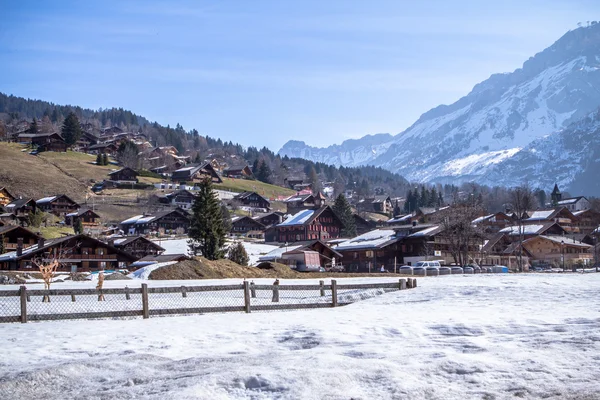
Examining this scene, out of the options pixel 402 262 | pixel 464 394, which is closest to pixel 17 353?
pixel 464 394

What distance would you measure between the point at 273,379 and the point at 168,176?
18906cm

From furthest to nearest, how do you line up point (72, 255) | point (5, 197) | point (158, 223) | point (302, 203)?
point (302, 203)
point (5, 197)
point (158, 223)
point (72, 255)

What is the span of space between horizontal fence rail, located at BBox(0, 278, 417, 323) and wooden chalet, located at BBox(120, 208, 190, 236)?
8833cm

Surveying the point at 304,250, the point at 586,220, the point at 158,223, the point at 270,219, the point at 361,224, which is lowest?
the point at 304,250

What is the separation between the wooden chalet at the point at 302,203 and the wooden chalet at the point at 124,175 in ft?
147

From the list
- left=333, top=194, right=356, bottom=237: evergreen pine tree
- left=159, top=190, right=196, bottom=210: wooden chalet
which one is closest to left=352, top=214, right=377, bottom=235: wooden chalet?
left=333, top=194, right=356, bottom=237: evergreen pine tree

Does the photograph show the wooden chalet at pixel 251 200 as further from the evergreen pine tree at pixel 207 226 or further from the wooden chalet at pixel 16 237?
the evergreen pine tree at pixel 207 226

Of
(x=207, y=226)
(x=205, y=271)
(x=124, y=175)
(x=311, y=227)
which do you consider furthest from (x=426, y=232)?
(x=124, y=175)

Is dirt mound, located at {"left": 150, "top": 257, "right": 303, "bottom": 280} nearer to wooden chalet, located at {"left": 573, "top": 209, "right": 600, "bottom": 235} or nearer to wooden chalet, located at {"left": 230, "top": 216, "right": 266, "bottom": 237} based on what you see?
wooden chalet, located at {"left": 230, "top": 216, "right": 266, "bottom": 237}

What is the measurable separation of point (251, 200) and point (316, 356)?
162 m

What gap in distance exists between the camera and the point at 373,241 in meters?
97.9

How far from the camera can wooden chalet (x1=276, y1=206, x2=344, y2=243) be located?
12506 cm

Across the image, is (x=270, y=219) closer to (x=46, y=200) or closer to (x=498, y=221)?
(x=46, y=200)

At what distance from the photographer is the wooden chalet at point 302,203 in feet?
600
